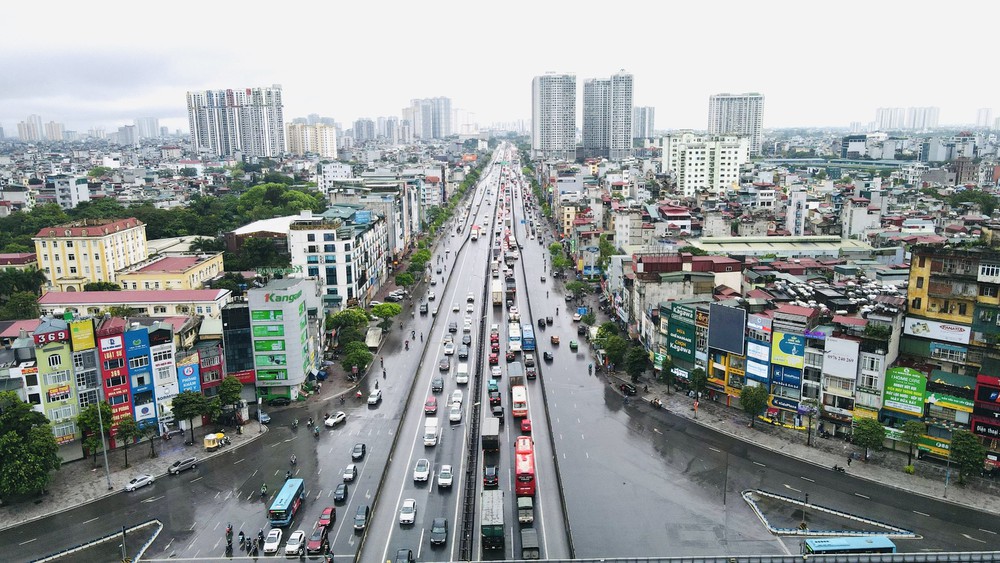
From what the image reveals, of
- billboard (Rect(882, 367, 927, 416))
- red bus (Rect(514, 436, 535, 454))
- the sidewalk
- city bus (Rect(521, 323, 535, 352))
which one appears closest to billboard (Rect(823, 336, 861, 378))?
billboard (Rect(882, 367, 927, 416))

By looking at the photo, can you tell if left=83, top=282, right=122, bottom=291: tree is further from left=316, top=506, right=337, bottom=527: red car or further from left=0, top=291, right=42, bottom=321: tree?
left=316, top=506, right=337, bottom=527: red car

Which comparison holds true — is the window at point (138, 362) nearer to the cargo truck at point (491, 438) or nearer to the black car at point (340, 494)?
the black car at point (340, 494)

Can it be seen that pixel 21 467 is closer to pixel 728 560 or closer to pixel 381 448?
pixel 381 448

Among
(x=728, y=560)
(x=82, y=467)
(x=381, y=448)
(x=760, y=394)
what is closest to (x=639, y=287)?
(x=760, y=394)

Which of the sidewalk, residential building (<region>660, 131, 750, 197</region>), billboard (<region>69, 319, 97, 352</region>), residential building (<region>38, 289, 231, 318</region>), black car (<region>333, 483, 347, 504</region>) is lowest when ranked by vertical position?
the sidewalk

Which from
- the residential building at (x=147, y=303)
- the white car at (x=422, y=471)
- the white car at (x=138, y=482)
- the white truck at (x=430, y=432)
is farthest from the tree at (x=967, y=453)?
the residential building at (x=147, y=303)
